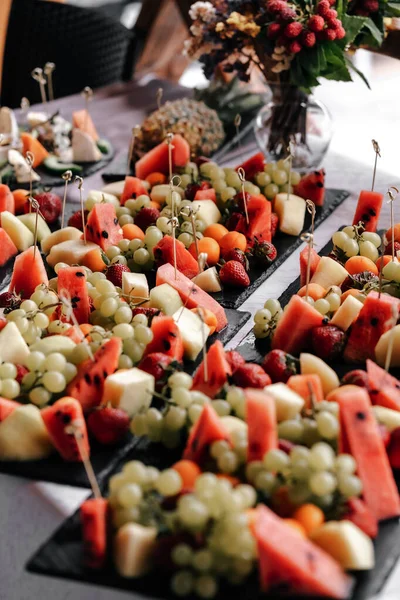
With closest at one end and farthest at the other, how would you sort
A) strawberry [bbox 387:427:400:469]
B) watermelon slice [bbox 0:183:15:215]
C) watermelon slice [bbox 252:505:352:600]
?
watermelon slice [bbox 252:505:352:600], strawberry [bbox 387:427:400:469], watermelon slice [bbox 0:183:15:215]

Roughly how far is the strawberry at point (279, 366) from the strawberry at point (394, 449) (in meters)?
0.26

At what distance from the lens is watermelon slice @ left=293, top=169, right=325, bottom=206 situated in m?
2.20

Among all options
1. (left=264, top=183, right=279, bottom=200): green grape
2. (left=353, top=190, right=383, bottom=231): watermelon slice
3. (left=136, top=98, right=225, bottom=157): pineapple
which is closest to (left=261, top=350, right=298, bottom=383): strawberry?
(left=353, top=190, right=383, bottom=231): watermelon slice

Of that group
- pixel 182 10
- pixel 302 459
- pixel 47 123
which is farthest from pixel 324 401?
pixel 182 10

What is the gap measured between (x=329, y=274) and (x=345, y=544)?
33.0 inches

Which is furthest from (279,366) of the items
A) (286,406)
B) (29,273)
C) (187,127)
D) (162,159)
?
(187,127)

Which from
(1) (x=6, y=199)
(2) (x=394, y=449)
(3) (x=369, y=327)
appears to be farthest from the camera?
(1) (x=6, y=199)

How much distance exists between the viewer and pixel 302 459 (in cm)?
108

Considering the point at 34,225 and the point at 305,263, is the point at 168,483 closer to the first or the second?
the point at 305,263

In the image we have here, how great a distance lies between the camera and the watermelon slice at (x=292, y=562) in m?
0.95

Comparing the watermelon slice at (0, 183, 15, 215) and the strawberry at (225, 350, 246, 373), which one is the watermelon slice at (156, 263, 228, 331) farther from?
the watermelon slice at (0, 183, 15, 215)

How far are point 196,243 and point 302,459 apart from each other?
2.77ft

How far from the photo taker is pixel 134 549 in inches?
40.0

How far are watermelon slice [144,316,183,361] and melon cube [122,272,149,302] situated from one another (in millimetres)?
225
